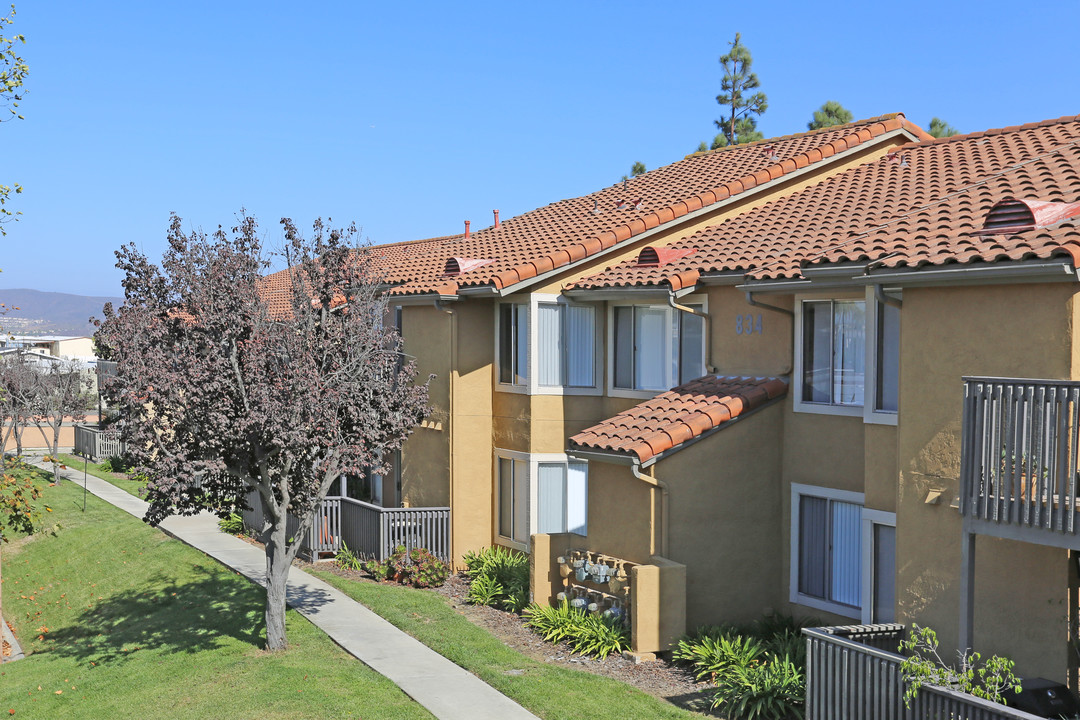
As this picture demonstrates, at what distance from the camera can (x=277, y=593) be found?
14914mm

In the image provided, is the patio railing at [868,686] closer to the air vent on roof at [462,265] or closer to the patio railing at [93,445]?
the air vent on roof at [462,265]

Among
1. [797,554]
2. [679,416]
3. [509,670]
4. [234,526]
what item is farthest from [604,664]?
[234,526]

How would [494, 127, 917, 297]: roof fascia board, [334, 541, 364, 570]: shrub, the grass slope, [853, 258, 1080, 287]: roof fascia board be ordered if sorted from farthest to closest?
the grass slope, [334, 541, 364, 570]: shrub, [494, 127, 917, 297]: roof fascia board, [853, 258, 1080, 287]: roof fascia board

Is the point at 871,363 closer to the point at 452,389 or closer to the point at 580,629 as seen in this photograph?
the point at 580,629

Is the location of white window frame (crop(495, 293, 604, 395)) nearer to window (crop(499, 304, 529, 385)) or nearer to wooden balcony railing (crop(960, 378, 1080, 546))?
window (crop(499, 304, 529, 385))

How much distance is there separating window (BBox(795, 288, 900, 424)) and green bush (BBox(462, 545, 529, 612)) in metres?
5.97

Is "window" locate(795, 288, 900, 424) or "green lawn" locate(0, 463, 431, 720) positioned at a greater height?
"window" locate(795, 288, 900, 424)

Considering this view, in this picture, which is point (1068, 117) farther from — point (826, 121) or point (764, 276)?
point (826, 121)

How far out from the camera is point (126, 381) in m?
14.2

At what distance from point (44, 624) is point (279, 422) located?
10.2 metres

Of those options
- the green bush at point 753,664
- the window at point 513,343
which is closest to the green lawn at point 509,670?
the green bush at point 753,664

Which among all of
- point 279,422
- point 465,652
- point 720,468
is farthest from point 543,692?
point 279,422

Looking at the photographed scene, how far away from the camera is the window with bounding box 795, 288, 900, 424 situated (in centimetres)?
1240

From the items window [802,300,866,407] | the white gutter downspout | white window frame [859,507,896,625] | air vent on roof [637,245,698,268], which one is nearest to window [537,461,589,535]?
the white gutter downspout
